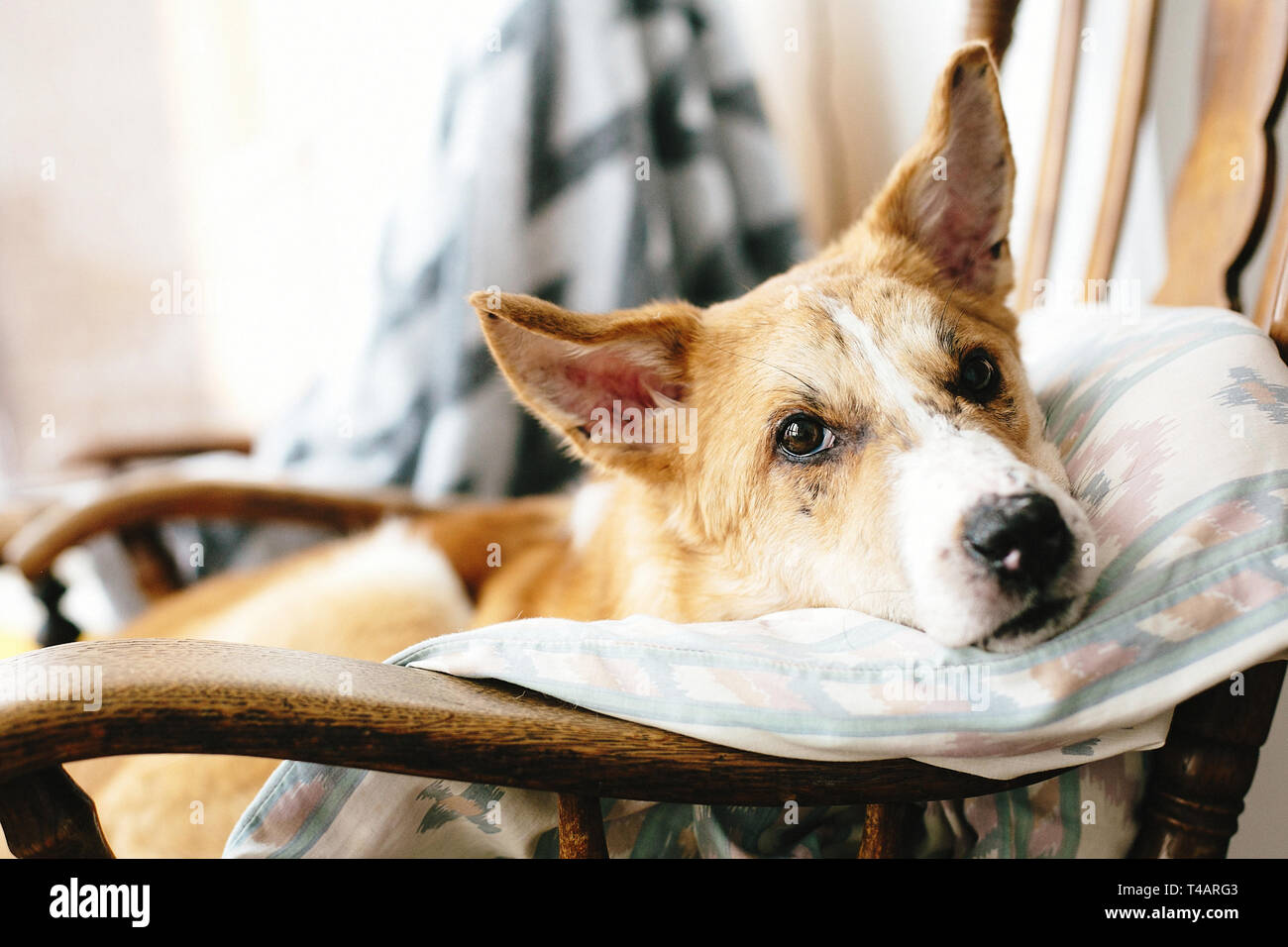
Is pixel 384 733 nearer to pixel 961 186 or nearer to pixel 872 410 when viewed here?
pixel 872 410

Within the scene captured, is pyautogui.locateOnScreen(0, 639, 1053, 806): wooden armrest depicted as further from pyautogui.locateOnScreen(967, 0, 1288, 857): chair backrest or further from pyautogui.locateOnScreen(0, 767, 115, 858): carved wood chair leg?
pyautogui.locateOnScreen(967, 0, 1288, 857): chair backrest

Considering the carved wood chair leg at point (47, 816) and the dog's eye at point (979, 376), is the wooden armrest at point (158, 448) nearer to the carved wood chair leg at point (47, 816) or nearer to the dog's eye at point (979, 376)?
the carved wood chair leg at point (47, 816)

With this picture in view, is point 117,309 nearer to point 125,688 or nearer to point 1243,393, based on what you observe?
point 125,688

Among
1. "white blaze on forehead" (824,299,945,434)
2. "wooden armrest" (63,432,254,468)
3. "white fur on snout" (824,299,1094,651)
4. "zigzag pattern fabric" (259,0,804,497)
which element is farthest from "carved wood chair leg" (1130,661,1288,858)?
"wooden armrest" (63,432,254,468)

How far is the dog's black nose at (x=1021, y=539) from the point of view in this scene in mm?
814

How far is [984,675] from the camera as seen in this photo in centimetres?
77

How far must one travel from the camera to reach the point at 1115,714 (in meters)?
0.72

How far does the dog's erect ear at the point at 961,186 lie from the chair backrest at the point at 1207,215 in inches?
10.9

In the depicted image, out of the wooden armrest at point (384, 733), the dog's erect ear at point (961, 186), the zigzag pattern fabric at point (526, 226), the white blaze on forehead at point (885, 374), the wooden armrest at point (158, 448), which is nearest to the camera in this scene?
the wooden armrest at point (384, 733)

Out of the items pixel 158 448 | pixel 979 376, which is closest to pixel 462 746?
pixel 979 376

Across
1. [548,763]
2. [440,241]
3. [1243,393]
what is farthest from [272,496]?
[1243,393]

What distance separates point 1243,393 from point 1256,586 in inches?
9.5

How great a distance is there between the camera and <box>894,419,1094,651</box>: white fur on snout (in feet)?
2.68

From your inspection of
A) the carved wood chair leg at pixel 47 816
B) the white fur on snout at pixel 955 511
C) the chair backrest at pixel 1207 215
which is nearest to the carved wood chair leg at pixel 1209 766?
the chair backrest at pixel 1207 215
